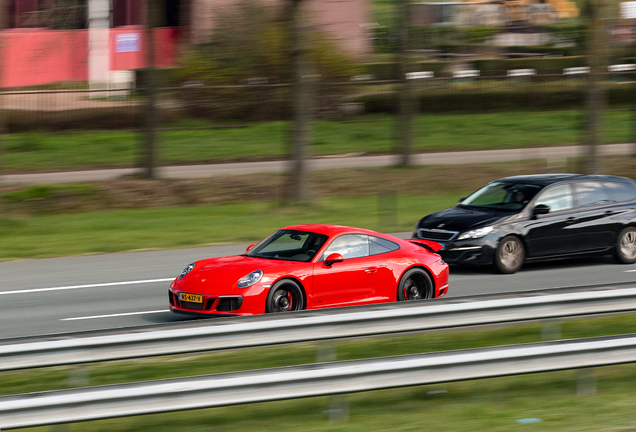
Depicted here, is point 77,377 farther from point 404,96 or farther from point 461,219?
point 404,96

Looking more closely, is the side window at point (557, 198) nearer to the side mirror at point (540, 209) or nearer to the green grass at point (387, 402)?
the side mirror at point (540, 209)

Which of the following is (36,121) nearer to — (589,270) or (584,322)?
(589,270)

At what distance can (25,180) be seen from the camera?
87.2 feet

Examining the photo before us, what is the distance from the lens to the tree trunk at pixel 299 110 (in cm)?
2148

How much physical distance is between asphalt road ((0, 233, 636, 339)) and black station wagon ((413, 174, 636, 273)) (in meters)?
0.33

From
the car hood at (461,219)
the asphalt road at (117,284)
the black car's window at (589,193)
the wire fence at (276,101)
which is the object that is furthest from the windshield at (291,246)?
the wire fence at (276,101)

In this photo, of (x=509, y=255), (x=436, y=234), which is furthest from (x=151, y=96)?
(x=509, y=255)

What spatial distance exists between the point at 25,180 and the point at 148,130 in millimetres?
4690

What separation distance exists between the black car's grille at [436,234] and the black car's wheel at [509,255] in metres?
0.73

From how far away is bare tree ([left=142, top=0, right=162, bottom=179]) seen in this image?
77.7 feet

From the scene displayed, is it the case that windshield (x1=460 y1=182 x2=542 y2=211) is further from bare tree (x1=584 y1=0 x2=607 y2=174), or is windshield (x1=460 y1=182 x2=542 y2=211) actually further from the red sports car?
bare tree (x1=584 y1=0 x2=607 y2=174)

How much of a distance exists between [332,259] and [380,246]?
901 mm

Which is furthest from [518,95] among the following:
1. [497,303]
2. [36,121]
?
[497,303]

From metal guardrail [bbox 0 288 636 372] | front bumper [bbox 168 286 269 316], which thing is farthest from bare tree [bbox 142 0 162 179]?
metal guardrail [bbox 0 288 636 372]
